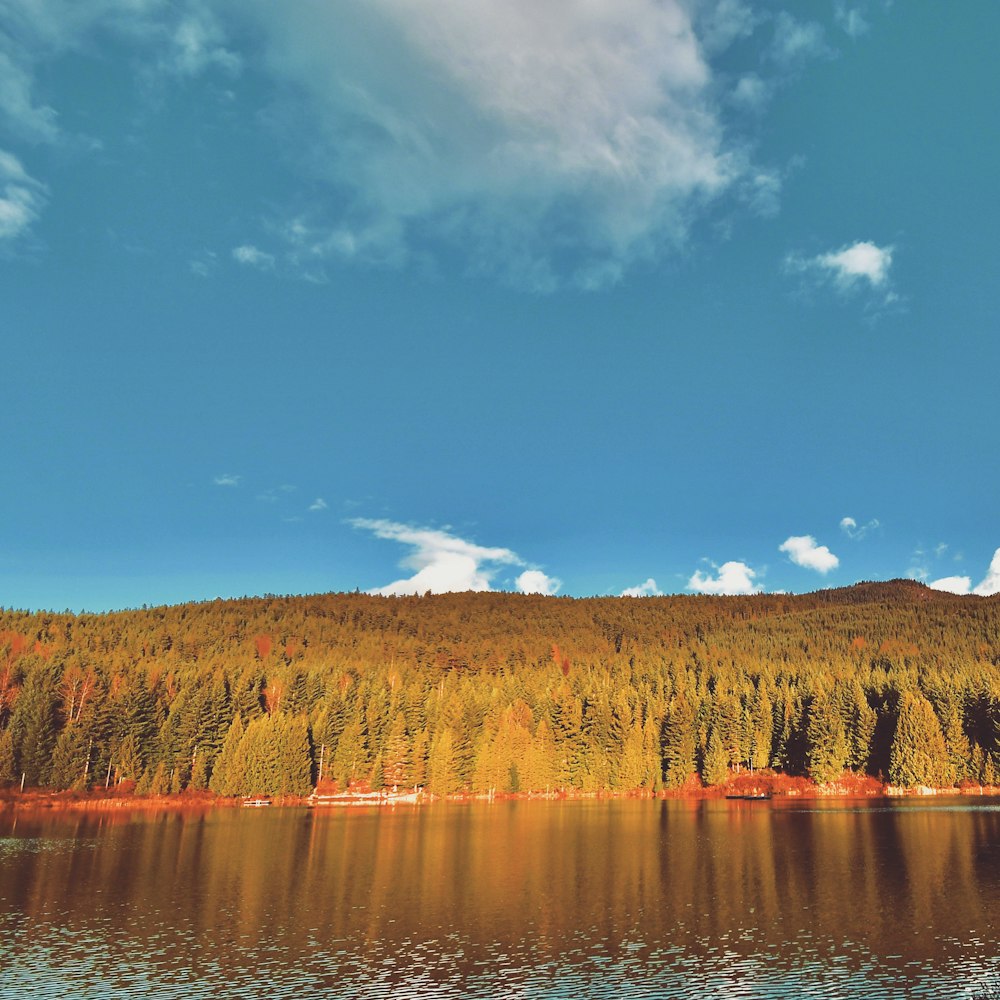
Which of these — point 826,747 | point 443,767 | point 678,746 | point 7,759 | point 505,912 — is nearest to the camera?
point 505,912

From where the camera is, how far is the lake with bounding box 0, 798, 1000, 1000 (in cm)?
3997

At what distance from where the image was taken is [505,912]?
181ft

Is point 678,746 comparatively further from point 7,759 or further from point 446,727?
point 7,759

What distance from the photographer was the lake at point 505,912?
131ft

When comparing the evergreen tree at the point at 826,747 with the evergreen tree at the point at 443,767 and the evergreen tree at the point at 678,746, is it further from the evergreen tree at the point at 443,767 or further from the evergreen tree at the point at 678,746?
the evergreen tree at the point at 443,767

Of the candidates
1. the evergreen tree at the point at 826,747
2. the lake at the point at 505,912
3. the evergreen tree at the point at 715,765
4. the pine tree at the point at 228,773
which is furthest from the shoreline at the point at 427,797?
the lake at the point at 505,912

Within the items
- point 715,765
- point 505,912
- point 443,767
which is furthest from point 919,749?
point 505,912

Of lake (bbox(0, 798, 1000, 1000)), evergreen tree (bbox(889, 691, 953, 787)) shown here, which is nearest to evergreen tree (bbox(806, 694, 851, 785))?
evergreen tree (bbox(889, 691, 953, 787))

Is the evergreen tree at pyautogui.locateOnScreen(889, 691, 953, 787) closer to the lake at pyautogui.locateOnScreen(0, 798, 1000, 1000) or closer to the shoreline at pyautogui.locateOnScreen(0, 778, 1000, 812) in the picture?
the shoreline at pyautogui.locateOnScreen(0, 778, 1000, 812)

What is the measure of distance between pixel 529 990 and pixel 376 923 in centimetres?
1718

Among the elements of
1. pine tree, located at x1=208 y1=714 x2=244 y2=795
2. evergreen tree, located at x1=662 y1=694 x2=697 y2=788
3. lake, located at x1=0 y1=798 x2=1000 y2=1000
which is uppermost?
evergreen tree, located at x1=662 y1=694 x2=697 y2=788

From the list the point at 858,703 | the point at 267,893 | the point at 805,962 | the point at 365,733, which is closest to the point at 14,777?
the point at 365,733

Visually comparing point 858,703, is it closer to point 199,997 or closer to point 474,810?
point 474,810

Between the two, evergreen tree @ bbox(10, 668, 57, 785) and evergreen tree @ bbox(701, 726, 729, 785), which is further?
evergreen tree @ bbox(701, 726, 729, 785)
